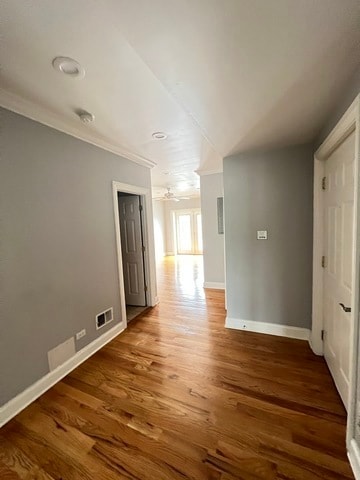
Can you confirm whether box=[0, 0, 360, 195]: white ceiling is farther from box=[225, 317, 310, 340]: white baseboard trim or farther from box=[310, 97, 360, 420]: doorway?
box=[225, 317, 310, 340]: white baseboard trim

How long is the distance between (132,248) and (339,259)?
2948mm

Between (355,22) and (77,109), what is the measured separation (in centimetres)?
190

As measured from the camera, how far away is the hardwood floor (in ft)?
4.13

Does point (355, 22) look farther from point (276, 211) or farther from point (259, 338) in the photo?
point (259, 338)

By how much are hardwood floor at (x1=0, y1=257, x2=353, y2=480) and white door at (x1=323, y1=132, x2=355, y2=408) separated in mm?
268

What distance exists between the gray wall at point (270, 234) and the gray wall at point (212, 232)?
172cm

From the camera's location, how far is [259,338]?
2.61m

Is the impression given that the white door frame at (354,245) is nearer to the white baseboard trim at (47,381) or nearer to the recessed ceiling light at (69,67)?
the recessed ceiling light at (69,67)

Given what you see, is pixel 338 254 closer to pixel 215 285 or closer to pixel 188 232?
pixel 215 285

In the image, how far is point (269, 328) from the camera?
269 cm

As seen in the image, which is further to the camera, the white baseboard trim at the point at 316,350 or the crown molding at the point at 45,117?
the white baseboard trim at the point at 316,350

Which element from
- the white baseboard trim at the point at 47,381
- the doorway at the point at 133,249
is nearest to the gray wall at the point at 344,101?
the doorway at the point at 133,249

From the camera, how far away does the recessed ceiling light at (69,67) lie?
1.26m

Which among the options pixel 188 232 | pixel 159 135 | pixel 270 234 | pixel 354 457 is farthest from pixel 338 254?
pixel 188 232
